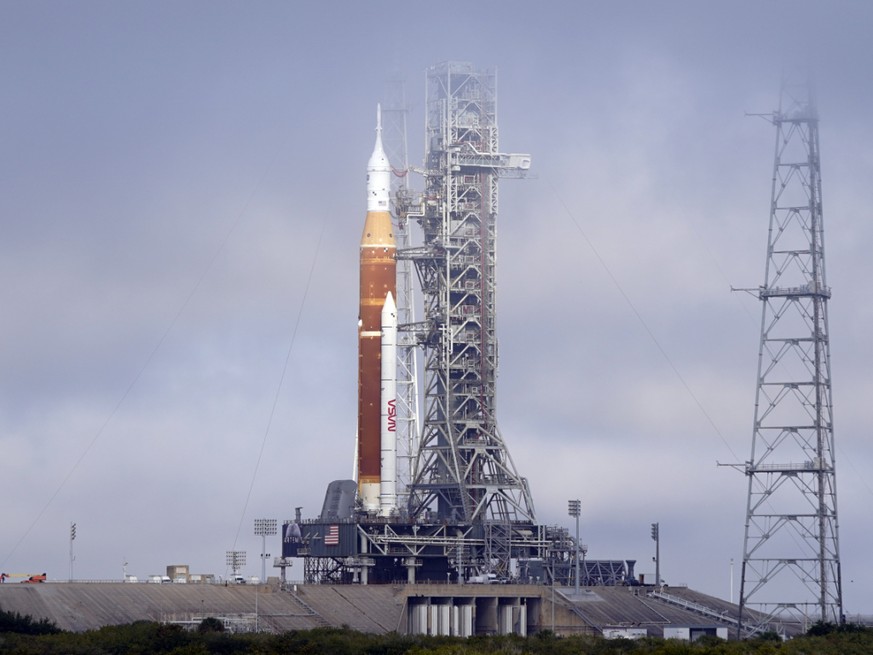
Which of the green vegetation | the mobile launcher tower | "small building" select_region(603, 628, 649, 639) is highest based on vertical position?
the mobile launcher tower

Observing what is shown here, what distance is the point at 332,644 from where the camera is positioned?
330 feet

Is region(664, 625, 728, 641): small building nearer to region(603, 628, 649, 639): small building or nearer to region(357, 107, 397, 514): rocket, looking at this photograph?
region(603, 628, 649, 639): small building

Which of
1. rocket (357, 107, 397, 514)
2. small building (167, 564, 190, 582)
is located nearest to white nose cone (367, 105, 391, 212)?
rocket (357, 107, 397, 514)

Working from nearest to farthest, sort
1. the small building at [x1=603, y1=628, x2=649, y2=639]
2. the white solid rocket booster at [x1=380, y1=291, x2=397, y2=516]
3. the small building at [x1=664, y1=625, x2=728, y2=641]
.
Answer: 1. the small building at [x1=603, y1=628, x2=649, y2=639]
2. the small building at [x1=664, y1=625, x2=728, y2=641]
3. the white solid rocket booster at [x1=380, y1=291, x2=397, y2=516]

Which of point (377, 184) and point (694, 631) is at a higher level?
point (377, 184)

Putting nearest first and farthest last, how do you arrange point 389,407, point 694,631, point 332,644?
1. point 332,644
2. point 694,631
3. point 389,407

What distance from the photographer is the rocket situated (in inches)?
5315

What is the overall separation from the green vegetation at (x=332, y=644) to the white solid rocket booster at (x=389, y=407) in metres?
28.0

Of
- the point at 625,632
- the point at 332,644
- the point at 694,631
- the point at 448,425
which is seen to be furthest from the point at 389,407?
the point at 332,644

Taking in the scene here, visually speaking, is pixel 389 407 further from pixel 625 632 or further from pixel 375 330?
pixel 625 632

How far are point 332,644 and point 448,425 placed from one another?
120ft

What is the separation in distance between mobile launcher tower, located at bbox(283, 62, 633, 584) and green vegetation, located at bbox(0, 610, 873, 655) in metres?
27.7

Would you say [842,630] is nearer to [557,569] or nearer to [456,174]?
[557,569]

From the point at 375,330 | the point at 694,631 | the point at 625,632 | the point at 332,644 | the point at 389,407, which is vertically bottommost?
the point at 332,644
